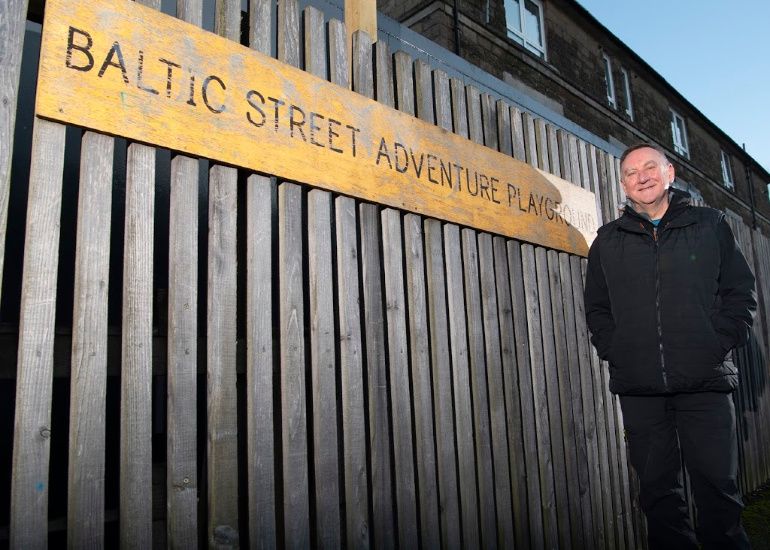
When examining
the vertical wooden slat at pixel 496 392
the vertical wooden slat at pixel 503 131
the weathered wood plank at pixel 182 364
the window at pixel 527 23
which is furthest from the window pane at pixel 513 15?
the weathered wood plank at pixel 182 364

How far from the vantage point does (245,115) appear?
2.07 meters

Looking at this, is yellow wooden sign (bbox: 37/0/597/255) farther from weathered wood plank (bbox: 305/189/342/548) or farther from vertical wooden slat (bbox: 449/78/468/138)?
weathered wood plank (bbox: 305/189/342/548)

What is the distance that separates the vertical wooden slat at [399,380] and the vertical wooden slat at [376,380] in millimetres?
38

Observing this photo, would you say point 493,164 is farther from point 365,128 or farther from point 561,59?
point 561,59

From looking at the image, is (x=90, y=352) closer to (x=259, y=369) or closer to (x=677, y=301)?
(x=259, y=369)

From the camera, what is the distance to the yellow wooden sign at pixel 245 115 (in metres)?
1.72

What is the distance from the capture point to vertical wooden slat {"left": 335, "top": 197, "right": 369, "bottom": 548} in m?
2.17

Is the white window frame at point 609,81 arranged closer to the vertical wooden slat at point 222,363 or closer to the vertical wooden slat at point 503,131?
the vertical wooden slat at point 503,131

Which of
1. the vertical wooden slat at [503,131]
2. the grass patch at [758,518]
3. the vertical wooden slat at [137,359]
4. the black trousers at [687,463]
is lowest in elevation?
the grass patch at [758,518]

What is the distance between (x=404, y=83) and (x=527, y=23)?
1083cm

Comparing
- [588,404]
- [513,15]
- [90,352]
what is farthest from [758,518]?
[513,15]

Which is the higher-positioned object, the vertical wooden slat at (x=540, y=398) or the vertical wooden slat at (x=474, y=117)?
the vertical wooden slat at (x=474, y=117)

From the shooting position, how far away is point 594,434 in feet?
11.2

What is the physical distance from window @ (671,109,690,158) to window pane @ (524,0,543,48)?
801cm
